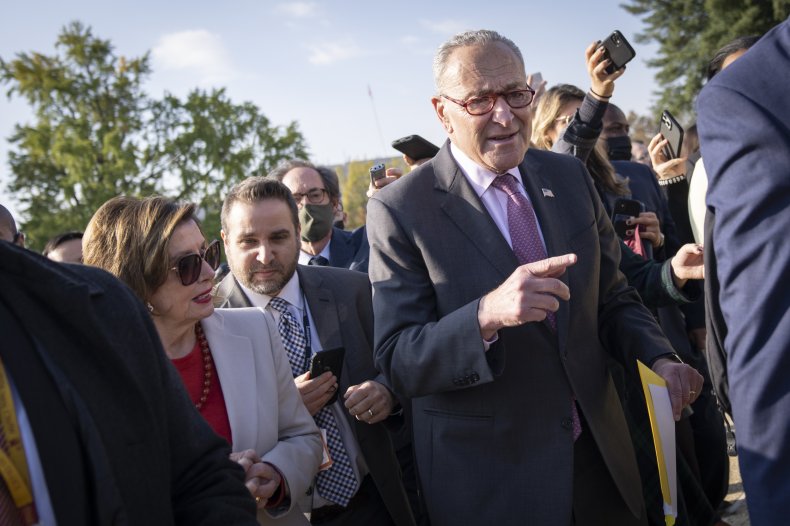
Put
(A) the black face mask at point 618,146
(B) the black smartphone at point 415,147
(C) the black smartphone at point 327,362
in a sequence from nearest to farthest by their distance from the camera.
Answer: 1. (C) the black smartphone at point 327,362
2. (B) the black smartphone at point 415,147
3. (A) the black face mask at point 618,146

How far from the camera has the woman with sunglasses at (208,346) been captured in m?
2.65

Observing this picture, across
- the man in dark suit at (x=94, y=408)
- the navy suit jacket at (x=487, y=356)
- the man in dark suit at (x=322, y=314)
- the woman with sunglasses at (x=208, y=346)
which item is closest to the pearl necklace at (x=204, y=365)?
the woman with sunglasses at (x=208, y=346)

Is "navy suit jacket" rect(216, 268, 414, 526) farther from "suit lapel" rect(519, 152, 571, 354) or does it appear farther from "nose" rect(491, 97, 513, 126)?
"nose" rect(491, 97, 513, 126)

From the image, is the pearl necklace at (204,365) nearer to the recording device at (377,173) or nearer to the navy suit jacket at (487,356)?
the navy suit jacket at (487,356)

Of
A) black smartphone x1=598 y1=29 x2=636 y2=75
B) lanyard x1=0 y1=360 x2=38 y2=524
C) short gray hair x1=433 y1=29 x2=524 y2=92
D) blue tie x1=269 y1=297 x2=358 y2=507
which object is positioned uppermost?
short gray hair x1=433 y1=29 x2=524 y2=92

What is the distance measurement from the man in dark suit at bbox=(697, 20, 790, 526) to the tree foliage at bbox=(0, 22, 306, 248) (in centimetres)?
3048

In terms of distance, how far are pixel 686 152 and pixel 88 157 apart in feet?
96.9

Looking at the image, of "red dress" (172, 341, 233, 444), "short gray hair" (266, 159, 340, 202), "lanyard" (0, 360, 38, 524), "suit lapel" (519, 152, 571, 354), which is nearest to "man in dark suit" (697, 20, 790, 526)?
"suit lapel" (519, 152, 571, 354)

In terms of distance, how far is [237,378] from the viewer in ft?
8.86

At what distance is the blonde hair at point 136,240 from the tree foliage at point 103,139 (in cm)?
2880

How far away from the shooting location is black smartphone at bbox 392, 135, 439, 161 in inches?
180

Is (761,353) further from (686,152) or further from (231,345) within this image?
(686,152)

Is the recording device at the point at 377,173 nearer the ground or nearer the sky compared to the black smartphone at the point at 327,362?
nearer the sky

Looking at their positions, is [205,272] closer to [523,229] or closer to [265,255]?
[265,255]
